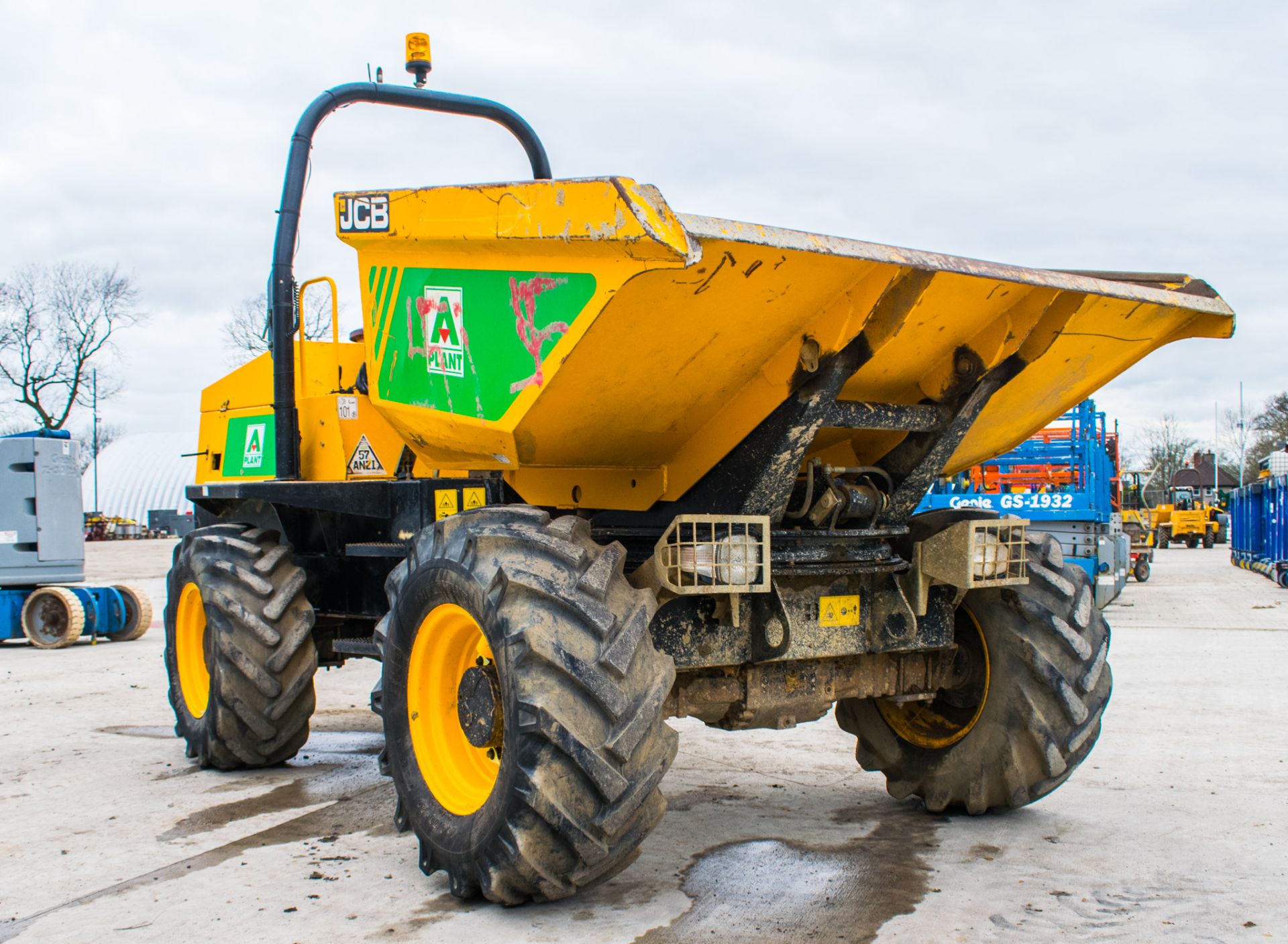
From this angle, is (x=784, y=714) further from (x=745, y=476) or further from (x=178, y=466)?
(x=178, y=466)

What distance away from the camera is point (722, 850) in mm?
4543

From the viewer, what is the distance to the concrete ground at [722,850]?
3715 millimetres

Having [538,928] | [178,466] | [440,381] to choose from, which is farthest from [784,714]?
[178,466]

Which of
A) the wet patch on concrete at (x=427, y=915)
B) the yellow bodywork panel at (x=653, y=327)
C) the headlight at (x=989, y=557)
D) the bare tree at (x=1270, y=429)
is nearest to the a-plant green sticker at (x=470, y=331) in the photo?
the yellow bodywork panel at (x=653, y=327)

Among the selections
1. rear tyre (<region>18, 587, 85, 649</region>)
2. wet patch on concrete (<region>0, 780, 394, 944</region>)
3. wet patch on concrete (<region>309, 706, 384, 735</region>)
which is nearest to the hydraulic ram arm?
wet patch on concrete (<region>0, 780, 394, 944</region>)

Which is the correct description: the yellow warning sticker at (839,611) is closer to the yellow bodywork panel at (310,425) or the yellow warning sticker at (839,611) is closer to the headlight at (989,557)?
the headlight at (989,557)

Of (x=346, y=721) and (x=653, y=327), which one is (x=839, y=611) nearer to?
(x=653, y=327)

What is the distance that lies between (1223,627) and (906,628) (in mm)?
9953

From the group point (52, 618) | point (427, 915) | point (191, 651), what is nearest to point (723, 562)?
point (427, 915)

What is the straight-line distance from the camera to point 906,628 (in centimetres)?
464

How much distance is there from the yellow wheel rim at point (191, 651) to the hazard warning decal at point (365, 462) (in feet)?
4.73

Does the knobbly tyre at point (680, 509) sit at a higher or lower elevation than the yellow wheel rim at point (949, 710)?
higher

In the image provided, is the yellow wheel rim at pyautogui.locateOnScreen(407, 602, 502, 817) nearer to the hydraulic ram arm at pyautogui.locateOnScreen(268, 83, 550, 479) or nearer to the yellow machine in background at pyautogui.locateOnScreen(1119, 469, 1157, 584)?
the hydraulic ram arm at pyautogui.locateOnScreen(268, 83, 550, 479)

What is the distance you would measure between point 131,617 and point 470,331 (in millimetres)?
10452
